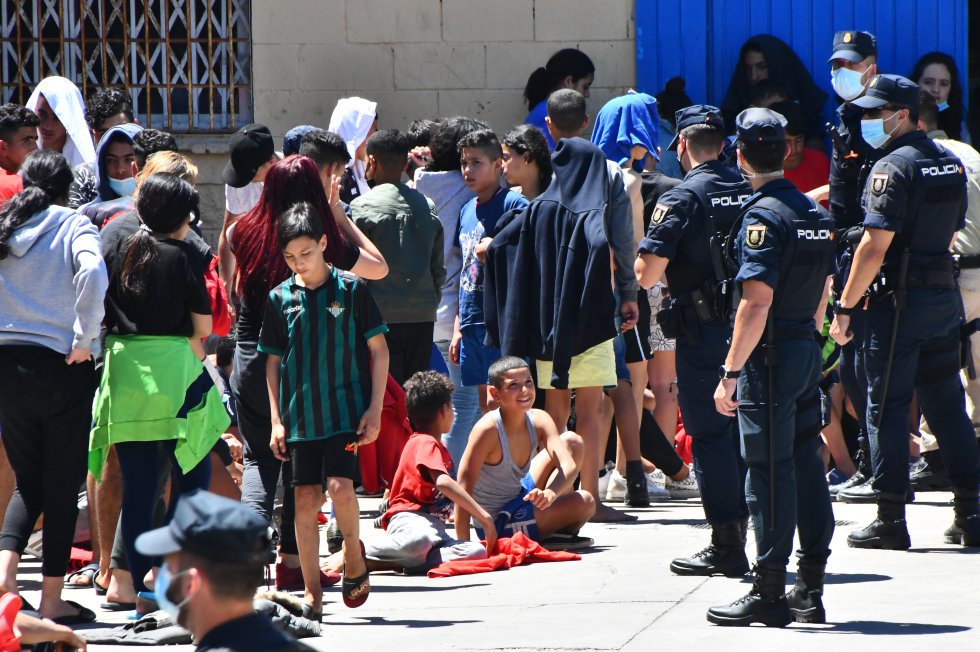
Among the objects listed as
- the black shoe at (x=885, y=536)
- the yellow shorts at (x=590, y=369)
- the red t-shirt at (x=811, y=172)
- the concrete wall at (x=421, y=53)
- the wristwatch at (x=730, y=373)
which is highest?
the concrete wall at (x=421, y=53)

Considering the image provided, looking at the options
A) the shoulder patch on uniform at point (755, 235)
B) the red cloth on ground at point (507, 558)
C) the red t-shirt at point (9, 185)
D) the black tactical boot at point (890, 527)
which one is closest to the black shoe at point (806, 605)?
the shoulder patch on uniform at point (755, 235)

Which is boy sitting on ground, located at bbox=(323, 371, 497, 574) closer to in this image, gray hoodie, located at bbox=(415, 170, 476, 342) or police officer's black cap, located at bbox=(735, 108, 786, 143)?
gray hoodie, located at bbox=(415, 170, 476, 342)

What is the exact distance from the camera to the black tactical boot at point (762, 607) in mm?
5344

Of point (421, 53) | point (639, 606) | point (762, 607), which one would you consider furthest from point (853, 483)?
point (421, 53)

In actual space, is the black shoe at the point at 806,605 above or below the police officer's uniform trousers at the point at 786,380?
below

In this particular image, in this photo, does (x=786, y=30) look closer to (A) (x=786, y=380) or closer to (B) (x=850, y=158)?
(B) (x=850, y=158)

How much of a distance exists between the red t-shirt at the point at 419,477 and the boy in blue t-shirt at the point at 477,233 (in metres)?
0.97

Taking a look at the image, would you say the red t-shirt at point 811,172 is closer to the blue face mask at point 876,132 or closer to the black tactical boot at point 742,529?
the blue face mask at point 876,132

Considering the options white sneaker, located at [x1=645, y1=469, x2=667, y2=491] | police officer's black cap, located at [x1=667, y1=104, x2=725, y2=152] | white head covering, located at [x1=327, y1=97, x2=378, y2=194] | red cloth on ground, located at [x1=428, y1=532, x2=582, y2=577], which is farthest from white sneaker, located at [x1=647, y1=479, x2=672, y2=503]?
police officer's black cap, located at [x1=667, y1=104, x2=725, y2=152]

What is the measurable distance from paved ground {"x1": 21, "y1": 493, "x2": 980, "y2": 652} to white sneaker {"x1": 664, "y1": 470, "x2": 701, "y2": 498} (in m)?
→ 1.41

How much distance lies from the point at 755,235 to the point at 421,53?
18.7 feet

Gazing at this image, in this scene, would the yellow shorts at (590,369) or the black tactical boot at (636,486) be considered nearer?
the yellow shorts at (590,369)

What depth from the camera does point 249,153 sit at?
691 centimetres

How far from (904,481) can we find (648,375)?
2.47m
